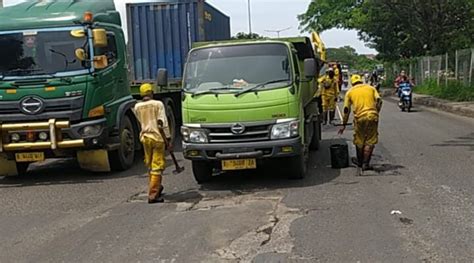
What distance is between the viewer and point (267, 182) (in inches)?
406

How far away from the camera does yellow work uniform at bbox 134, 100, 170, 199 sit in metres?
9.37

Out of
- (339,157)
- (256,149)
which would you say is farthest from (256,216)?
(339,157)

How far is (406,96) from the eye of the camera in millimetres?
24297

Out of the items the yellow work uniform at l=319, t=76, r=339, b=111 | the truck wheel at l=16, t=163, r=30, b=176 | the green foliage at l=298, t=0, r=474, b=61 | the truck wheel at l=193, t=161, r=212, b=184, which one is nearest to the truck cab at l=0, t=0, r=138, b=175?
the truck wheel at l=16, t=163, r=30, b=176

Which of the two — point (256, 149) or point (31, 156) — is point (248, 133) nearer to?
point (256, 149)

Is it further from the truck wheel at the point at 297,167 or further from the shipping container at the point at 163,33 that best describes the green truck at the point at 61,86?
the shipping container at the point at 163,33

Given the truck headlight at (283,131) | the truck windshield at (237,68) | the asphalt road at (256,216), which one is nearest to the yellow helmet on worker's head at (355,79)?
the truck windshield at (237,68)

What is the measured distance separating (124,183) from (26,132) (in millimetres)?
1866

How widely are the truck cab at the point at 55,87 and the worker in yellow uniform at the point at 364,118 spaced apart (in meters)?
4.20

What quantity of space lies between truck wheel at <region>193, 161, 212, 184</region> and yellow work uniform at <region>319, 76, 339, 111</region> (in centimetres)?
802

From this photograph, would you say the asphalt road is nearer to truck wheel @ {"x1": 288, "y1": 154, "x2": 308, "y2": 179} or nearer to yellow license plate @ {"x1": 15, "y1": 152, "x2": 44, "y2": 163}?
truck wheel @ {"x1": 288, "y1": 154, "x2": 308, "y2": 179}

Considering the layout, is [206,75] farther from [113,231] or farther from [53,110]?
[113,231]

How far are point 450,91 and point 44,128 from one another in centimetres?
2122

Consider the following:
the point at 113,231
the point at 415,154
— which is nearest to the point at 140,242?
the point at 113,231
